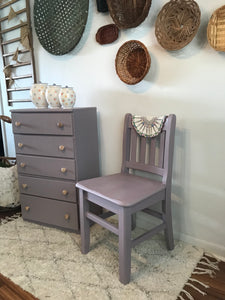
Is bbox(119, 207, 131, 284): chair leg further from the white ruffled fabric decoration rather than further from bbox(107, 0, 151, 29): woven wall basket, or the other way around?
bbox(107, 0, 151, 29): woven wall basket

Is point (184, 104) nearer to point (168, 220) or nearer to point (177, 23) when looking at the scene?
point (177, 23)

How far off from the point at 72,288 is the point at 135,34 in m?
1.65

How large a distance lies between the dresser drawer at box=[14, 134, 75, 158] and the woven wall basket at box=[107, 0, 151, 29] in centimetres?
87

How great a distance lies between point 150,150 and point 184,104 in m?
0.38

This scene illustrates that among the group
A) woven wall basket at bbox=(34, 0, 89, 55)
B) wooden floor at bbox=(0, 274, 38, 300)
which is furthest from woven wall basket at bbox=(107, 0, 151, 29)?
wooden floor at bbox=(0, 274, 38, 300)

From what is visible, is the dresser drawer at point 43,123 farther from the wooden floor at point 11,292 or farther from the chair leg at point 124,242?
the wooden floor at point 11,292

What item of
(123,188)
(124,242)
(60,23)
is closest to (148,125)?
(123,188)

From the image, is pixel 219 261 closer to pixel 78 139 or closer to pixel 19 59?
pixel 78 139

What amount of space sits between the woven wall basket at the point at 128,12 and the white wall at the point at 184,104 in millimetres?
74

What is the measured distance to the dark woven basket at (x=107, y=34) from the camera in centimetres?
171

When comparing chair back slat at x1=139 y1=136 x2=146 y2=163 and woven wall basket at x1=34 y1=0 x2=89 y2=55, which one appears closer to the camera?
chair back slat at x1=139 y1=136 x2=146 y2=163

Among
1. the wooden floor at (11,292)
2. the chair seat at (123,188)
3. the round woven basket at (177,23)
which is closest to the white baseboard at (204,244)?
the chair seat at (123,188)

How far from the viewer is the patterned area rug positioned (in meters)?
1.26

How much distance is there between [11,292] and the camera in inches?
50.4
